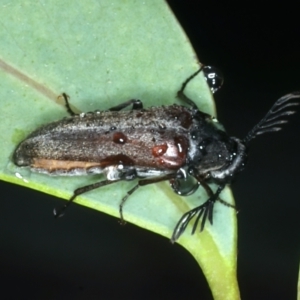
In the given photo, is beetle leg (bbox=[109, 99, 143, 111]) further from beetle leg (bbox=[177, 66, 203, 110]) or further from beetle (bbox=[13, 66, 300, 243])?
beetle leg (bbox=[177, 66, 203, 110])

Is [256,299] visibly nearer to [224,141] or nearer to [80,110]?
[224,141]

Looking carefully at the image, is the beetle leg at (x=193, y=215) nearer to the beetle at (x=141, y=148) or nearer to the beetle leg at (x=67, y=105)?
the beetle at (x=141, y=148)

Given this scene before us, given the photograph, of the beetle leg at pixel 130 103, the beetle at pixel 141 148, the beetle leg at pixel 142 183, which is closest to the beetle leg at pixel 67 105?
the beetle at pixel 141 148

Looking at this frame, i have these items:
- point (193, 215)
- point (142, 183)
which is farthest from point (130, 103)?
point (193, 215)

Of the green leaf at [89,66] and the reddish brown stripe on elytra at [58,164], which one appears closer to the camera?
the green leaf at [89,66]

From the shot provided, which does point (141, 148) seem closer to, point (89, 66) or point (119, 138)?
point (119, 138)

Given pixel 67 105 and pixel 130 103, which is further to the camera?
pixel 130 103

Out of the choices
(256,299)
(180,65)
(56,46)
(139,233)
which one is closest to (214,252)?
(180,65)
